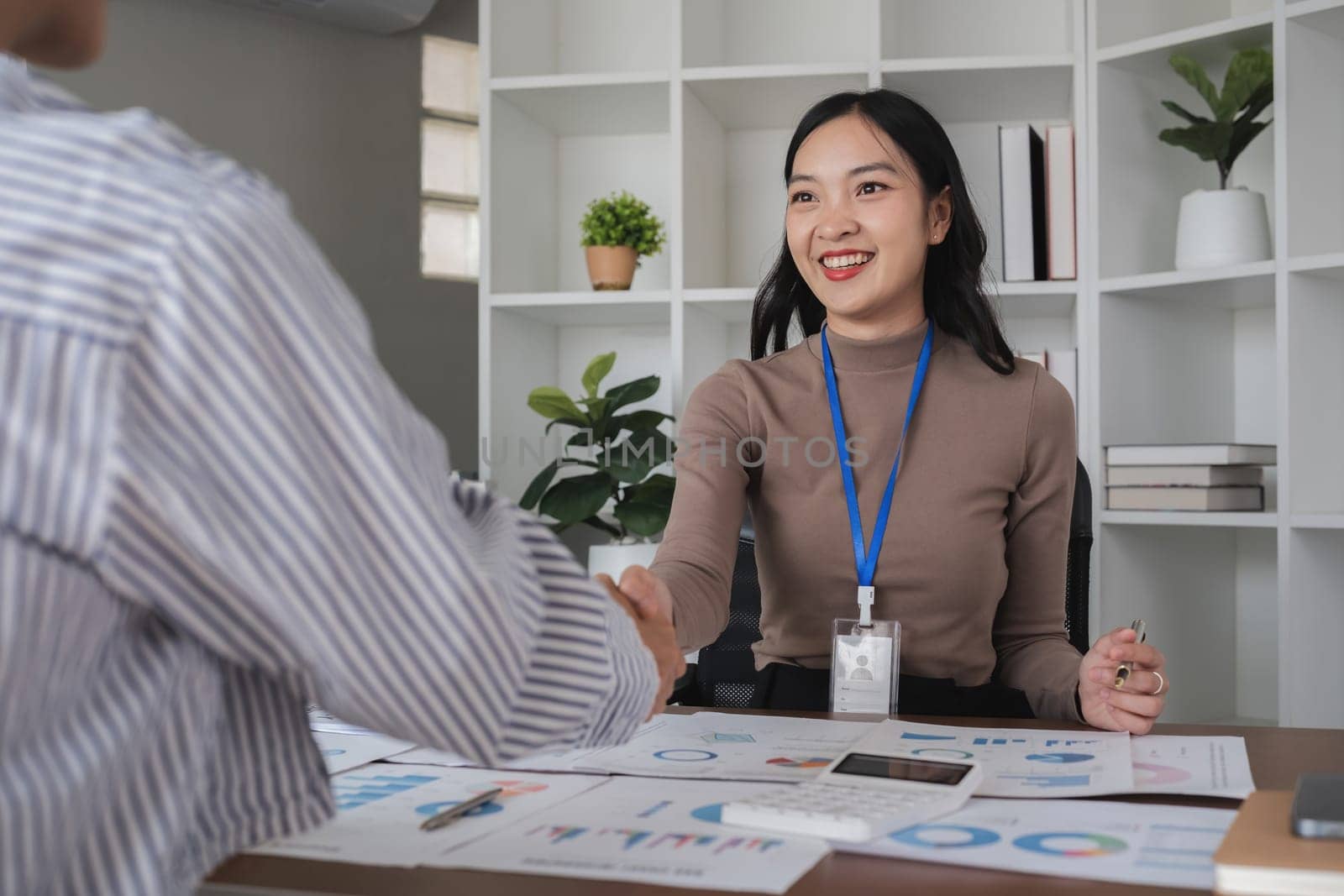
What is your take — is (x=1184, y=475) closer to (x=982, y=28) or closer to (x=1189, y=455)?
(x=1189, y=455)

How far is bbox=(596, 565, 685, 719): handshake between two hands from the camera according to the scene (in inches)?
37.8

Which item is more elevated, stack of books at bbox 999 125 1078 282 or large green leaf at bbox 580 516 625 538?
stack of books at bbox 999 125 1078 282

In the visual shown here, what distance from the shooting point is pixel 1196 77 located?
247cm

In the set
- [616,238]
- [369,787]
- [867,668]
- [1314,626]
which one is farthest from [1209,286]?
[369,787]

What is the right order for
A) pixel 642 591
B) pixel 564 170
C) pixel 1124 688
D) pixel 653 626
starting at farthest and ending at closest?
pixel 564 170 < pixel 1124 688 < pixel 642 591 < pixel 653 626

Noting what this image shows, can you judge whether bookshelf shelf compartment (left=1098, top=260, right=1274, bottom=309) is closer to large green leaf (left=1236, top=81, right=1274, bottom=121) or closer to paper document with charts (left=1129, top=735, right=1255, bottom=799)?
large green leaf (left=1236, top=81, right=1274, bottom=121)

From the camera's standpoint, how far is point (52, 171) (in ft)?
1.85

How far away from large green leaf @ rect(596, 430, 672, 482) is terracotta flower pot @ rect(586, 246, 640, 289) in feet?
1.20

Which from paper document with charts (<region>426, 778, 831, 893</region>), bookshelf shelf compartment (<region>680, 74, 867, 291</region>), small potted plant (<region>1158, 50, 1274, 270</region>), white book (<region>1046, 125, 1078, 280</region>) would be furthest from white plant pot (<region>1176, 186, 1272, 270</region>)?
paper document with charts (<region>426, 778, 831, 893</region>)

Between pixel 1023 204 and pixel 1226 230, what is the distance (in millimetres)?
399

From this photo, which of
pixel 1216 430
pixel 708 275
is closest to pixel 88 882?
pixel 708 275

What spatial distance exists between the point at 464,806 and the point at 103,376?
466 mm

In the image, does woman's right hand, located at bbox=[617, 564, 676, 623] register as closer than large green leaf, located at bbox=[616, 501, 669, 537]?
Yes

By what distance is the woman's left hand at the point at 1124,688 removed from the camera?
1215mm
